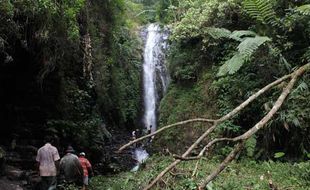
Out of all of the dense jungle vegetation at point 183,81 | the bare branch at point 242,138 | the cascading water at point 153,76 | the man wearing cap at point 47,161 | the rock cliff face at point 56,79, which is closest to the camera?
the bare branch at point 242,138

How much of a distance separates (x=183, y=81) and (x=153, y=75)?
9.21 meters

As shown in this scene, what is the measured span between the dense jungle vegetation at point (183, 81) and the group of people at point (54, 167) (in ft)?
3.22

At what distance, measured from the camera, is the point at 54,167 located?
8281mm

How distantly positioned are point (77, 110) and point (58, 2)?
15.2ft

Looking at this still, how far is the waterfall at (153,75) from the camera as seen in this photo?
22.0 metres

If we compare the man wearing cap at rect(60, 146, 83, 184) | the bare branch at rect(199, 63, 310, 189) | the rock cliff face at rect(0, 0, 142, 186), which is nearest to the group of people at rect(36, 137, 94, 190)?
the man wearing cap at rect(60, 146, 83, 184)

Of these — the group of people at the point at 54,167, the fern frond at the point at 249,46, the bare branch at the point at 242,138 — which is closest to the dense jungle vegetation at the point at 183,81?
the fern frond at the point at 249,46

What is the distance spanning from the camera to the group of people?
8.17 m

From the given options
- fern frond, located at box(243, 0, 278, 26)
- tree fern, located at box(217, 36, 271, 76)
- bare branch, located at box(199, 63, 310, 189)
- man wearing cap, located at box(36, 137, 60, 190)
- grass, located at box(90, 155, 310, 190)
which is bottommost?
grass, located at box(90, 155, 310, 190)

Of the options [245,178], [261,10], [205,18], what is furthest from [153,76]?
[245,178]

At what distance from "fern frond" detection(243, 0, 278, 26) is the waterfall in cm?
1208

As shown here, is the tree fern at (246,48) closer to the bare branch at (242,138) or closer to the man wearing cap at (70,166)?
the man wearing cap at (70,166)

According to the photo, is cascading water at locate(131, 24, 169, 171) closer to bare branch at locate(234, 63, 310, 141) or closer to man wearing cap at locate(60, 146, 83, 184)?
man wearing cap at locate(60, 146, 83, 184)

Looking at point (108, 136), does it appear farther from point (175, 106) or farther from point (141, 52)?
point (141, 52)
